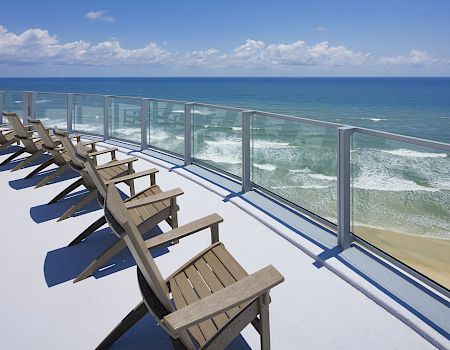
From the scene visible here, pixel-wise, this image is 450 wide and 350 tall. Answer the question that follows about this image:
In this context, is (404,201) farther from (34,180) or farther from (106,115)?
(106,115)

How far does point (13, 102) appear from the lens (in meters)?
10.4

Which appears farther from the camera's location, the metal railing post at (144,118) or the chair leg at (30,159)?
the metal railing post at (144,118)

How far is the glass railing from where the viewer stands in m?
2.55

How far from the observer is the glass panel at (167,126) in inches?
259

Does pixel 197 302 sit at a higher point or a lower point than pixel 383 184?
lower

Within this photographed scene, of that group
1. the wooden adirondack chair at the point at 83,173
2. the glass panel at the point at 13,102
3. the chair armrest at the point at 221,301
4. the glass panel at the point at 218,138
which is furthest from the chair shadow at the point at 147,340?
the glass panel at the point at 13,102

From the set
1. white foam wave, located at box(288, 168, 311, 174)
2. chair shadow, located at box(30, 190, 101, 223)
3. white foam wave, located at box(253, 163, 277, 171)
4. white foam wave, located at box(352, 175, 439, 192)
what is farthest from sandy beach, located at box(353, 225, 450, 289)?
chair shadow, located at box(30, 190, 101, 223)

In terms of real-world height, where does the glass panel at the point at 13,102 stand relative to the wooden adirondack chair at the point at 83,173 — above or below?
above

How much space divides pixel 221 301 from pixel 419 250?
171cm

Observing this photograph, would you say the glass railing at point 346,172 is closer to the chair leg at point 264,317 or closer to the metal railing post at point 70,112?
the chair leg at point 264,317

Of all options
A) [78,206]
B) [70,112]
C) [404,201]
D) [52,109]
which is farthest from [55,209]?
[52,109]

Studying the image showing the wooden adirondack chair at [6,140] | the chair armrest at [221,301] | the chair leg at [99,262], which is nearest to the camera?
the chair armrest at [221,301]

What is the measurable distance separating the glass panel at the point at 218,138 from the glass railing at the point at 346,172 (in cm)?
1

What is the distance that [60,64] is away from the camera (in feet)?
278
